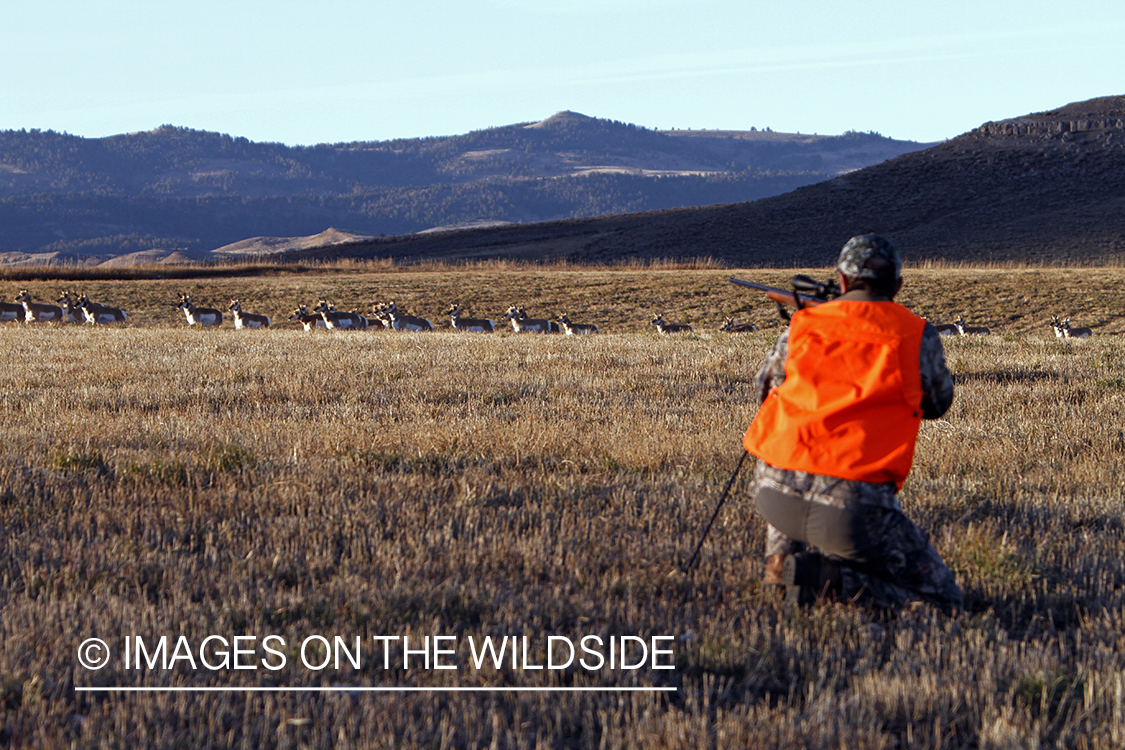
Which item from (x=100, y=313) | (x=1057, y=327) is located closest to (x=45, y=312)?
(x=100, y=313)

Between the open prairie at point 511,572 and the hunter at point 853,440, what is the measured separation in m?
0.24

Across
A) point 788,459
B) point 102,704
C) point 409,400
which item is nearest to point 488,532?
point 788,459

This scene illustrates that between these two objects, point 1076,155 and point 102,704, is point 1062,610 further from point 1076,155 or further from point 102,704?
point 1076,155

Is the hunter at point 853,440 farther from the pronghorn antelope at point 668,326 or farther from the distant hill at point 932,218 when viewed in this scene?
the distant hill at point 932,218

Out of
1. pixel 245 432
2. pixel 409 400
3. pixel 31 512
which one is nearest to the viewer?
pixel 31 512

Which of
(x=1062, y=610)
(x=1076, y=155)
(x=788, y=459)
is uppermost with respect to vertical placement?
(x=1076, y=155)

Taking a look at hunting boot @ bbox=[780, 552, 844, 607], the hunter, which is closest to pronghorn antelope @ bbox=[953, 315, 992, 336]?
the hunter

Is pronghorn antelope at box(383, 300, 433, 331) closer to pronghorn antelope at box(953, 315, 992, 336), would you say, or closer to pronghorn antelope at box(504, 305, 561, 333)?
pronghorn antelope at box(504, 305, 561, 333)

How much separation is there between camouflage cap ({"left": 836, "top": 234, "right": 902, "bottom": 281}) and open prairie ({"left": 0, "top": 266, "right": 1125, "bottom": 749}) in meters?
1.62

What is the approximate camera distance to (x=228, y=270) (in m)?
62.1

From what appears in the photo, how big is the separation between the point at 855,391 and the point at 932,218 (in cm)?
7930

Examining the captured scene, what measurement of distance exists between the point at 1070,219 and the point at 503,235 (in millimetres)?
47246

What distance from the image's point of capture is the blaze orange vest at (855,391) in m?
4.61

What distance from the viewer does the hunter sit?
15.2ft
